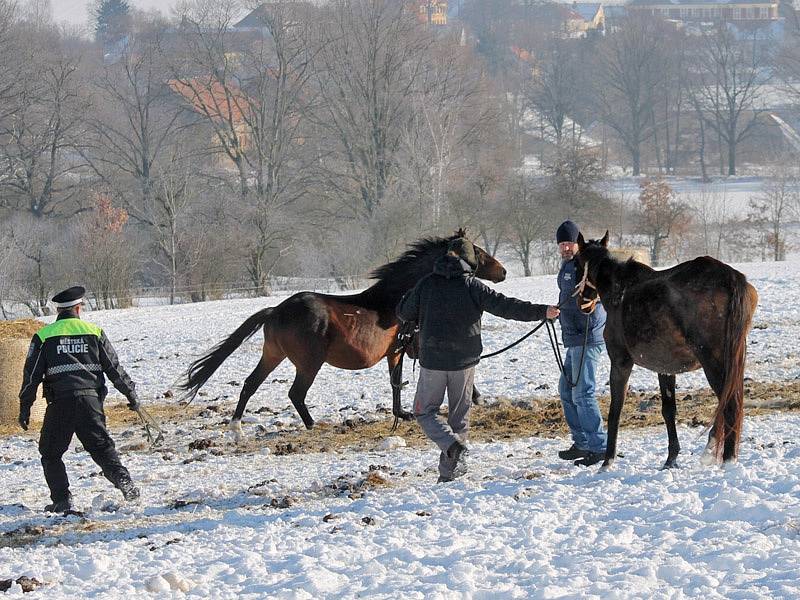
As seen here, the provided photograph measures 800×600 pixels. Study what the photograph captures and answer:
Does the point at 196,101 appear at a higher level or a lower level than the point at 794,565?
higher

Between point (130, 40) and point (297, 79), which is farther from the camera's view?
point (130, 40)

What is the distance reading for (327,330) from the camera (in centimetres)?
1179

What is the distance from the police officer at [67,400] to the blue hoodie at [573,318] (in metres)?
3.68

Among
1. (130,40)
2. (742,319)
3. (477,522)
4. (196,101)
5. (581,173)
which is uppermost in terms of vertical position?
(130,40)

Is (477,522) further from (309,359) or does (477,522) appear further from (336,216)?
(336,216)

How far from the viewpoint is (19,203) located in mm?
52719

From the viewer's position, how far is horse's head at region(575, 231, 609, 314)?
8695mm

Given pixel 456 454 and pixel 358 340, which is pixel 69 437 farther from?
pixel 358 340

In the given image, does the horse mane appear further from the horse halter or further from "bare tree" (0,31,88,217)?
"bare tree" (0,31,88,217)

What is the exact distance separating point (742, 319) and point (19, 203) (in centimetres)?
4981

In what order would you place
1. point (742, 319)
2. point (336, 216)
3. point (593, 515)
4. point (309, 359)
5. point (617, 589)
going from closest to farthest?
point (617, 589) < point (593, 515) < point (742, 319) < point (309, 359) < point (336, 216)

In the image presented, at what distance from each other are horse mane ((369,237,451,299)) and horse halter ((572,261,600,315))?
2586 millimetres

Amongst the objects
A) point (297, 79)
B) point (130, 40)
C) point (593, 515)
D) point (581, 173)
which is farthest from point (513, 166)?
point (593, 515)

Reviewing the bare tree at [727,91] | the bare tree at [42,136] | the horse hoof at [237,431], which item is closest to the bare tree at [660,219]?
the bare tree at [42,136]
